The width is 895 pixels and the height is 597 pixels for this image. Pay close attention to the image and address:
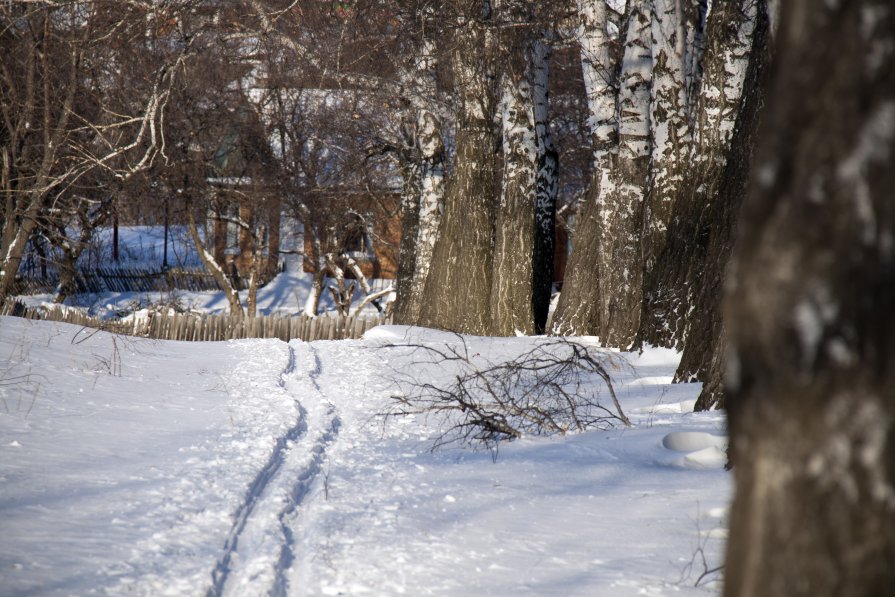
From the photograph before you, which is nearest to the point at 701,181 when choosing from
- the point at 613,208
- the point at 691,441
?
the point at 613,208

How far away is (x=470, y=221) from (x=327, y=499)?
8.72 meters

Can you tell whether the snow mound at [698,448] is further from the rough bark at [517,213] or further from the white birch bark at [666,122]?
the rough bark at [517,213]

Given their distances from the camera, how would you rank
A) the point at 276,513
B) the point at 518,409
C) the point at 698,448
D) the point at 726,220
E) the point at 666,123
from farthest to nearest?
1. the point at 666,123
2. the point at 726,220
3. the point at 518,409
4. the point at 698,448
5. the point at 276,513

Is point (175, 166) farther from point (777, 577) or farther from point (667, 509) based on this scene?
point (777, 577)

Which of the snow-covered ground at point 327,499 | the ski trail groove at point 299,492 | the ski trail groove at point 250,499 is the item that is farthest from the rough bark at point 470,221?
the ski trail groove at point 250,499

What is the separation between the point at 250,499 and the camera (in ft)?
15.0

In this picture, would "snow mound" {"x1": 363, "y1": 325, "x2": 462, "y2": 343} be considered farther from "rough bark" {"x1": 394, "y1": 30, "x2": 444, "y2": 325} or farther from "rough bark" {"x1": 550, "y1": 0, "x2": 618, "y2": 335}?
"rough bark" {"x1": 550, "y1": 0, "x2": 618, "y2": 335}

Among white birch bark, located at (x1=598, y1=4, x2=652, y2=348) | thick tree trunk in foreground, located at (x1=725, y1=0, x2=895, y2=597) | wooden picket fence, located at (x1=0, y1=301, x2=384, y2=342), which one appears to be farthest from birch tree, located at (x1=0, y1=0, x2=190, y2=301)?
thick tree trunk in foreground, located at (x1=725, y1=0, x2=895, y2=597)

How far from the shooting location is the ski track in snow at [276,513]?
3438mm

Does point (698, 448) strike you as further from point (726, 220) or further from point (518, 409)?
point (726, 220)

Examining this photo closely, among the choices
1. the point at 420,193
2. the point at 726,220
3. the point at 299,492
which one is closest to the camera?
the point at 299,492

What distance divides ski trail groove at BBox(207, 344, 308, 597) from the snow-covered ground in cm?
1

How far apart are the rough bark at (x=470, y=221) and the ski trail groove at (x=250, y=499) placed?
578 centimetres

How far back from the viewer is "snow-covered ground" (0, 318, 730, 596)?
345cm
